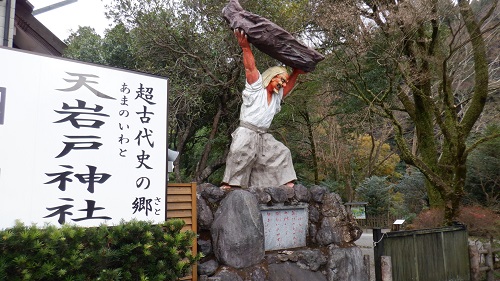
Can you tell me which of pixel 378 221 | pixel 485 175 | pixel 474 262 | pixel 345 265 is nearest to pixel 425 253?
pixel 474 262

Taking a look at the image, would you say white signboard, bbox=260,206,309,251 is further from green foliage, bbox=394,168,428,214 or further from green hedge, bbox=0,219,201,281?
green foliage, bbox=394,168,428,214

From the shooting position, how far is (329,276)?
627cm

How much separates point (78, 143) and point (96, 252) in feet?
3.55

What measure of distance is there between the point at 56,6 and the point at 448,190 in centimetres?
905

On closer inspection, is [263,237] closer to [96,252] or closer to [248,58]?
[96,252]

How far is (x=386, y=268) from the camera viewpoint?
6504 millimetres

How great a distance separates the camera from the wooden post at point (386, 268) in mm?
6488

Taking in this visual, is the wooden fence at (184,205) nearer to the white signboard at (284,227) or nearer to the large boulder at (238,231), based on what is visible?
the large boulder at (238,231)

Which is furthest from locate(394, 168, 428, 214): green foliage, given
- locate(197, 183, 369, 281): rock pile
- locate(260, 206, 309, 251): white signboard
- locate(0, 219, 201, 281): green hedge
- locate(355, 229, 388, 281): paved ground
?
locate(0, 219, 201, 281): green hedge

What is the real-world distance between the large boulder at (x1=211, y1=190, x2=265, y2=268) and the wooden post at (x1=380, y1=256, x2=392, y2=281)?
218 centimetres

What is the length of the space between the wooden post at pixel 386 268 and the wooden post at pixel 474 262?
11.0 ft

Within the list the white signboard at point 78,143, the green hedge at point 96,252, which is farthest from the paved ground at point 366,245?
the white signboard at point 78,143

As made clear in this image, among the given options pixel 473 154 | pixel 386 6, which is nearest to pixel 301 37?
pixel 386 6

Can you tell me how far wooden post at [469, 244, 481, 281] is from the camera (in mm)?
8625
